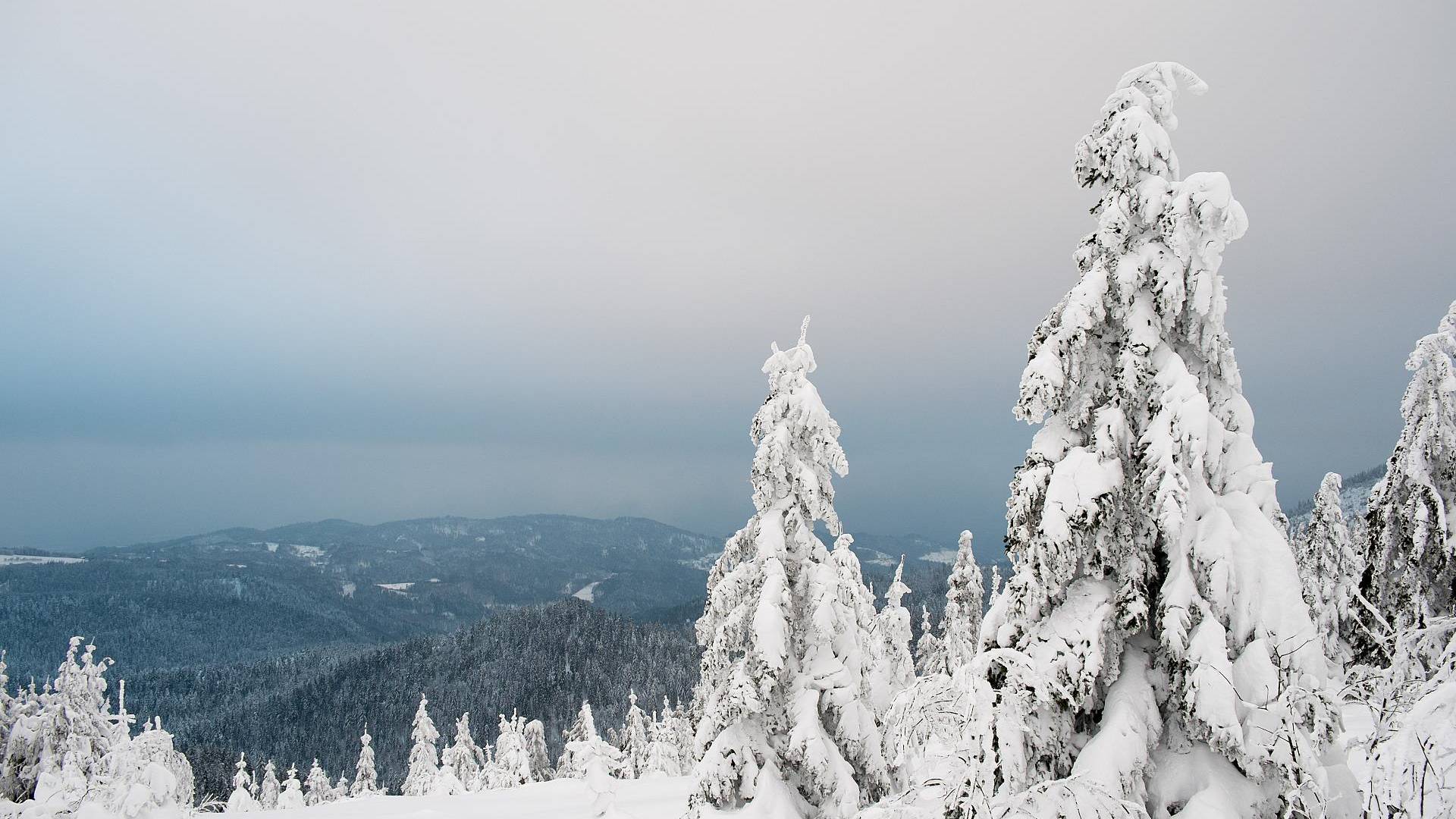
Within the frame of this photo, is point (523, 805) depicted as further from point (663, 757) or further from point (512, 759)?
point (512, 759)

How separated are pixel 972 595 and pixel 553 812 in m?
22.3

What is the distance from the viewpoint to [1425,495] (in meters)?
16.4

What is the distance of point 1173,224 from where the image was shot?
6809 millimetres

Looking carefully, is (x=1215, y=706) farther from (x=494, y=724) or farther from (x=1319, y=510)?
(x=494, y=724)

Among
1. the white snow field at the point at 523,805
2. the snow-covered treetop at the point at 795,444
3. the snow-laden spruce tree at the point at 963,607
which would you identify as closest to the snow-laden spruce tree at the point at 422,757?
the white snow field at the point at 523,805

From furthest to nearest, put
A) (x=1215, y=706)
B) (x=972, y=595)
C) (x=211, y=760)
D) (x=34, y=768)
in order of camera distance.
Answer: (x=211, y=760) < (x=972, y=595) < (x=34, y=768) < (x=1215, y=706)

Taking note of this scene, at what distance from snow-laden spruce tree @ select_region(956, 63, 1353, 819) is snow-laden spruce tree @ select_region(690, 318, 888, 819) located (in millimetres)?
5540

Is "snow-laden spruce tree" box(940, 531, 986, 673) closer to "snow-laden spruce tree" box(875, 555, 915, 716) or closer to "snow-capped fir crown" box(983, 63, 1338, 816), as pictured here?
"snow-laden spruce tree" box(875, 555, 915, 716)

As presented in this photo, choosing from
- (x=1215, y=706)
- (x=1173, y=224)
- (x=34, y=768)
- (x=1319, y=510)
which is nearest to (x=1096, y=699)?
(x=1215, y=706)

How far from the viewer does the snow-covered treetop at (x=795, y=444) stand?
13.3m

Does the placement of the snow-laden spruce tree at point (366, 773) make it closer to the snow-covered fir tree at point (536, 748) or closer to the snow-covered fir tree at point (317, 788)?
the snow-covered fir tree at point (317, 788)

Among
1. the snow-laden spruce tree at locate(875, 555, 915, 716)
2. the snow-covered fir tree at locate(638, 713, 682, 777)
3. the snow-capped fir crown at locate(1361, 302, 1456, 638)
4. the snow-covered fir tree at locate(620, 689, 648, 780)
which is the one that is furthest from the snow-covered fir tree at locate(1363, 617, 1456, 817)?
the snow-covered fir tree at locate(620, 689, 648, 780)

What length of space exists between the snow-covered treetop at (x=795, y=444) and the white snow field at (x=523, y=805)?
10361mm

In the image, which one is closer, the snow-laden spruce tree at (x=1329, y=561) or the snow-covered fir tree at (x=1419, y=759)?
the snow-covered fir tree at (x=1419, y=759)
